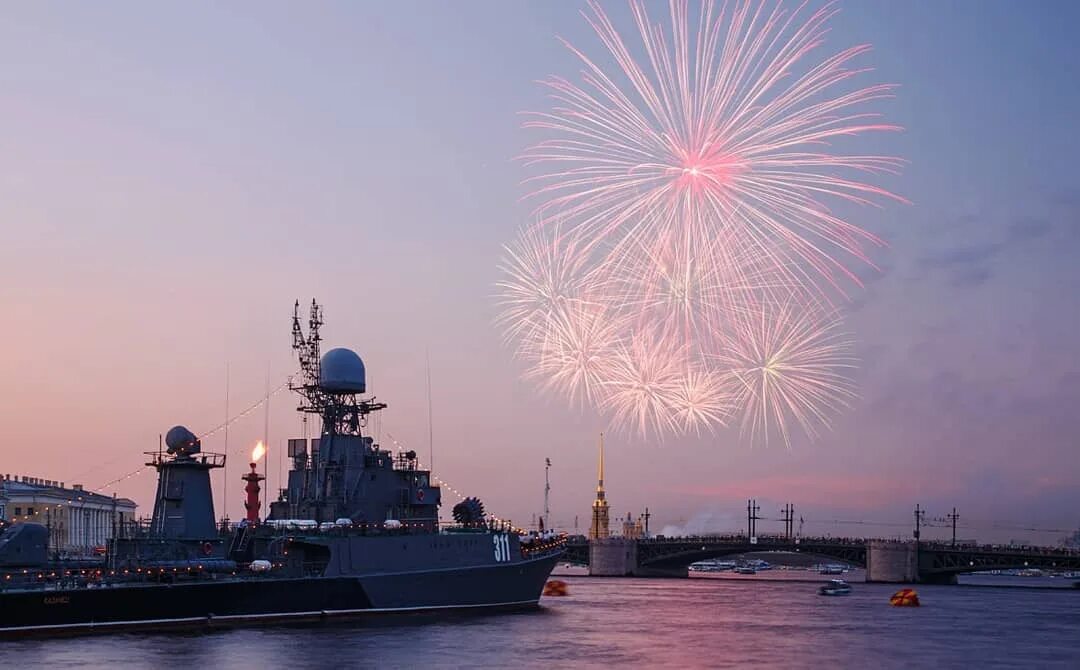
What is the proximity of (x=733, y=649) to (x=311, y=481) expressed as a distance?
1005 inches

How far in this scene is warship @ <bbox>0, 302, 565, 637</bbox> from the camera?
173 ft

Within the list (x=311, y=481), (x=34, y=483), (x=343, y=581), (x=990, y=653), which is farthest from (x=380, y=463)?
(x=34, y=483)

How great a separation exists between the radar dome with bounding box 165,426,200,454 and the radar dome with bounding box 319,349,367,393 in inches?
360

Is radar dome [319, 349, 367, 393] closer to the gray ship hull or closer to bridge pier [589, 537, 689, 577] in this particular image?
the gray ship hull

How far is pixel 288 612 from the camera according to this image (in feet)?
190

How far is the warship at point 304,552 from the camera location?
52875mm

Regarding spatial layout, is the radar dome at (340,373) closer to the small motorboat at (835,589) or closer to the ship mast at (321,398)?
→ the ship mast at (321,398)

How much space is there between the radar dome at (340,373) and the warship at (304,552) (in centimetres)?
8

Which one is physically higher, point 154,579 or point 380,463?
point 380,463

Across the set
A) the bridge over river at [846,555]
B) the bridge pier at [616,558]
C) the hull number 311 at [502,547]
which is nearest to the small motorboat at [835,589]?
the bridge over river at [846,555]

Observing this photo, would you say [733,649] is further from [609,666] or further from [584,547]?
[584,547]

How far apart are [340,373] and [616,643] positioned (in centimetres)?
2231

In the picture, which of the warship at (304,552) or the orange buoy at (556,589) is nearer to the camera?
the warship at (304,552)

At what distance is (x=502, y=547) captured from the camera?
2724 inches
